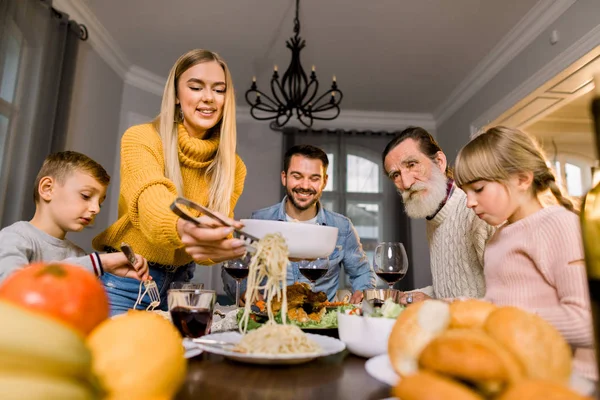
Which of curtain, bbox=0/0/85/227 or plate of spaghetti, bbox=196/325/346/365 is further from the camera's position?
curtain, bbox=0/0/85/227

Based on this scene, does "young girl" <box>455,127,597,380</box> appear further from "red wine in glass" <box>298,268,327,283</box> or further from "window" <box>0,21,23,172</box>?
"window" <box>0,21,23,172</box>

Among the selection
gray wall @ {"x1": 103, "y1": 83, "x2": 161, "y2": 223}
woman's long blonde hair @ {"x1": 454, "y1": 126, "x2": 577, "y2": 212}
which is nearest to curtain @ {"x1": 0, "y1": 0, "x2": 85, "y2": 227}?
gray wall @ {"x1": 103, "y1": 83, "x2": 161, "y2": 223}

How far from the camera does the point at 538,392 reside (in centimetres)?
30

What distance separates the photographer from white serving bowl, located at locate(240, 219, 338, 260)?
0.88 m

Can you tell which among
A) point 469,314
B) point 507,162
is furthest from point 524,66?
point 469,314

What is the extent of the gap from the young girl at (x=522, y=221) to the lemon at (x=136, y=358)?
0.86 metres

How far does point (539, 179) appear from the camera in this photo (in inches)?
48.7

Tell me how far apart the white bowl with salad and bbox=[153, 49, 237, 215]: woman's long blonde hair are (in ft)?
3.24

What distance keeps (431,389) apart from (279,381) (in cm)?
28

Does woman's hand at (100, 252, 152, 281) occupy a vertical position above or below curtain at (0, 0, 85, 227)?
below

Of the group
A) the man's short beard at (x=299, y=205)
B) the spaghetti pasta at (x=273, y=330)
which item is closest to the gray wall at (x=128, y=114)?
the man's short beard at (x=299, y=205)

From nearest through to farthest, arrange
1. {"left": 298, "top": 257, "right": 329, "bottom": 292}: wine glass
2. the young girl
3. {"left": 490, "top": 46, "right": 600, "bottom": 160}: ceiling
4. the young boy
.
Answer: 1. the young girl
2. {"left": 298, "top": 257, "right": 329, "bottom": 292}: wine glass
3. the young boy
4. {"left": 490, "top": 46, "right": 600, "bottom": 160}: ceiling

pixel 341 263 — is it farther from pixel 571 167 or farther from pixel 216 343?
pixel 571 167

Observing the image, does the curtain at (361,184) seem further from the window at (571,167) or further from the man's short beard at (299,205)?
the man's short beard at (299,205)
